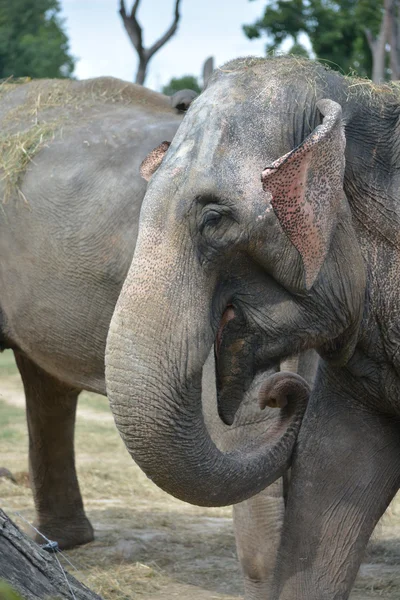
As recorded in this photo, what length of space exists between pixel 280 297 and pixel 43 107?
8.64 feet

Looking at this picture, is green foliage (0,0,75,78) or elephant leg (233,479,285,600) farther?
green foliage (0,0,75,78)

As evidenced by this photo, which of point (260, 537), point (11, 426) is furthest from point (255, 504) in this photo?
point (11, 426)

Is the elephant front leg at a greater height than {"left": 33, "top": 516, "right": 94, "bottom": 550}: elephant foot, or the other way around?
the elephant front leg

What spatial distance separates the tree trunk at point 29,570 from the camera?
2.53 meters

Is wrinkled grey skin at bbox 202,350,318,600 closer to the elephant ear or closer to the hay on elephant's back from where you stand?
the elephant ear

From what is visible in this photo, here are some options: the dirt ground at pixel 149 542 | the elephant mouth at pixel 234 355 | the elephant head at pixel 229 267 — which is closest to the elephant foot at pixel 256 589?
the dirt ground at pixel 149 542

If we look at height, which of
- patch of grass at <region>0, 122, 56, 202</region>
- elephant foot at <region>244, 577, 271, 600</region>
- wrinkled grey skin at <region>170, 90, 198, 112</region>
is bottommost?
elephant foot at <region>244, 577, 271, 600</region>

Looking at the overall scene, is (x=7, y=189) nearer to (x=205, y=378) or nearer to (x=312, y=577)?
(x=205, y=378)

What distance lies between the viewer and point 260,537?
170 inches

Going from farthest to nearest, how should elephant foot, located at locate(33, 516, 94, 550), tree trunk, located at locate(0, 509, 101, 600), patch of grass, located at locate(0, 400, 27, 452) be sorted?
1. patch of grass, located at locate(0, 400, 27, 452)
2. elephant foot, located at locate(33, 516, 94, 550)
3. tree trunk, located at locate(0, 509, 101, 600)

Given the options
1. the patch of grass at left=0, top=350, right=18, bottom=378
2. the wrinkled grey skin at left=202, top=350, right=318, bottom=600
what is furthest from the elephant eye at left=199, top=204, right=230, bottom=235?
the patch of grass at left=0, top=350, right=18, bottom=378

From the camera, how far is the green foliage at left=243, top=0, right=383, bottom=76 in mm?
20453

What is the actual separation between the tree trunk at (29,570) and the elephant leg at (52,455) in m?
3.20

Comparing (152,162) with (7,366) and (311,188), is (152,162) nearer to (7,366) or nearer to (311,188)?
(311,188)
